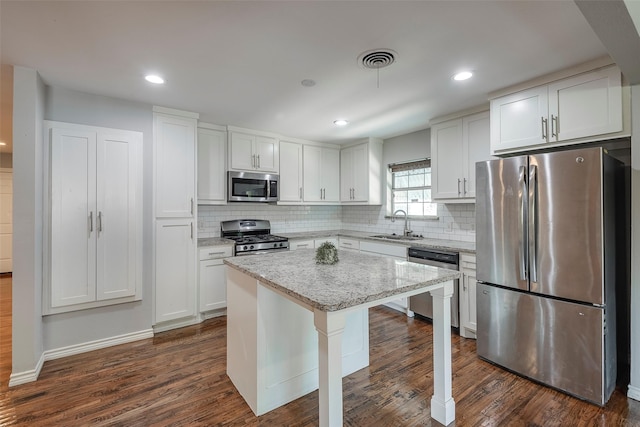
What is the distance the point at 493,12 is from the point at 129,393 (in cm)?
342

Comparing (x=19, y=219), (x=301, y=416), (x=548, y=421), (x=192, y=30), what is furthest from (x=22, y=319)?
(x=548, y=421)

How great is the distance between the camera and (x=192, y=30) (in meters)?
1.80

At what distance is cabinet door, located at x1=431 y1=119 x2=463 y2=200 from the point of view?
10.9 ft

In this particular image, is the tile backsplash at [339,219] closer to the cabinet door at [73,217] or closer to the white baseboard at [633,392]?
the cabinet door at [73,217]

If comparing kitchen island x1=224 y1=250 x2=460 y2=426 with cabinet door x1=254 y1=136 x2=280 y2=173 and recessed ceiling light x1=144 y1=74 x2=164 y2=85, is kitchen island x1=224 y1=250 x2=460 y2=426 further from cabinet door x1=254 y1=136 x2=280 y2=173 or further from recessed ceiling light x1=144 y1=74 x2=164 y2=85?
cabinet door x1=254 y1=136 x2=280 y2=173

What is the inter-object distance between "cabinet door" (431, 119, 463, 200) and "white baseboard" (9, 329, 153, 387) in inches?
143

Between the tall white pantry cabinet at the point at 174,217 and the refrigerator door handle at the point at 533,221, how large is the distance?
3273mm

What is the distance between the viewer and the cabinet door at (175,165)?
124 inches

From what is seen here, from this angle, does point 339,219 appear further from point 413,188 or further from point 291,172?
point 413,188

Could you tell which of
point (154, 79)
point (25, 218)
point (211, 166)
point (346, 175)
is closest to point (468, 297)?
point (346, 175)

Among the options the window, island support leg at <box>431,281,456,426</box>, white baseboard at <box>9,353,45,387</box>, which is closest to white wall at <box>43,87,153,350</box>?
white baseboard at <box>9,353,45,387</box>

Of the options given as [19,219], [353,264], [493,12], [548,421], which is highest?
[493,12]

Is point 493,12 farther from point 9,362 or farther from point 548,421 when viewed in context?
point 9,362

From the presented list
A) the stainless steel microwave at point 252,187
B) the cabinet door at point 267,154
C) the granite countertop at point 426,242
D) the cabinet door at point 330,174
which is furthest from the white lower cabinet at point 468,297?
the cabinet door at point 267,154
